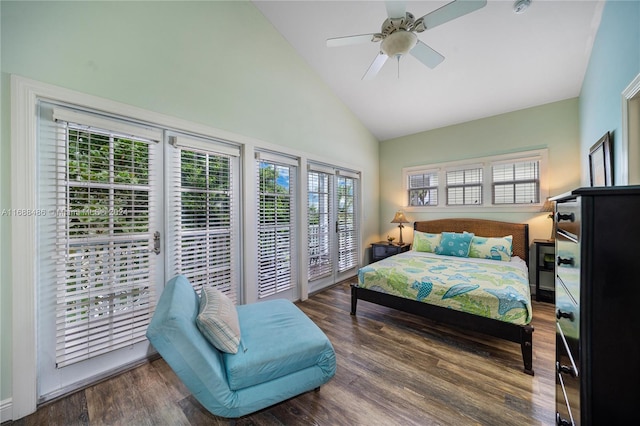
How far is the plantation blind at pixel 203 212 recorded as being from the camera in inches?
94.2

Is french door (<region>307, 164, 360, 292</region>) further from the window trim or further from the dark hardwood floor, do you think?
the dark hardwood floor

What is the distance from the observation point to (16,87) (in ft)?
5.21

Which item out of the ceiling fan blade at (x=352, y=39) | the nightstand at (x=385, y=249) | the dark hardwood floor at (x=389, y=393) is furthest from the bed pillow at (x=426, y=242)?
the ceiling fan blade at (x=352, y=39)

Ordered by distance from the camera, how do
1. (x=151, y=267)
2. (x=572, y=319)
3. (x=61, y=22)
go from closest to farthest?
(x=572, y=319)
(x=61, y=22)
(x=151, y=267)

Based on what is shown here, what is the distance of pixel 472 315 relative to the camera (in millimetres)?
2295

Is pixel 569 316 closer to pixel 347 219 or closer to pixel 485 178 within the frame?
pixel 347 219

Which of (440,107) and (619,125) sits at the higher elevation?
(440,107)

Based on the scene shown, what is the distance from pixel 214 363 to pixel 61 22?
2590 millimetres

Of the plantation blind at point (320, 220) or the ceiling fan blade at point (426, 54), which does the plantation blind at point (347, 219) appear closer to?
the plantation blind at point (320, 220)

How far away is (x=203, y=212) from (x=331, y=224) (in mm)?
2238

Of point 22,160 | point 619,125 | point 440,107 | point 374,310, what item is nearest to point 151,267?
point 22,160

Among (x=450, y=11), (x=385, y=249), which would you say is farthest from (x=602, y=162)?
(x=385, y=249)

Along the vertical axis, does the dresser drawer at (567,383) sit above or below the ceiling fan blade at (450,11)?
below

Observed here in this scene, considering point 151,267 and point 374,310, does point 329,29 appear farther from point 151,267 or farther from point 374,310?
point 374,310
